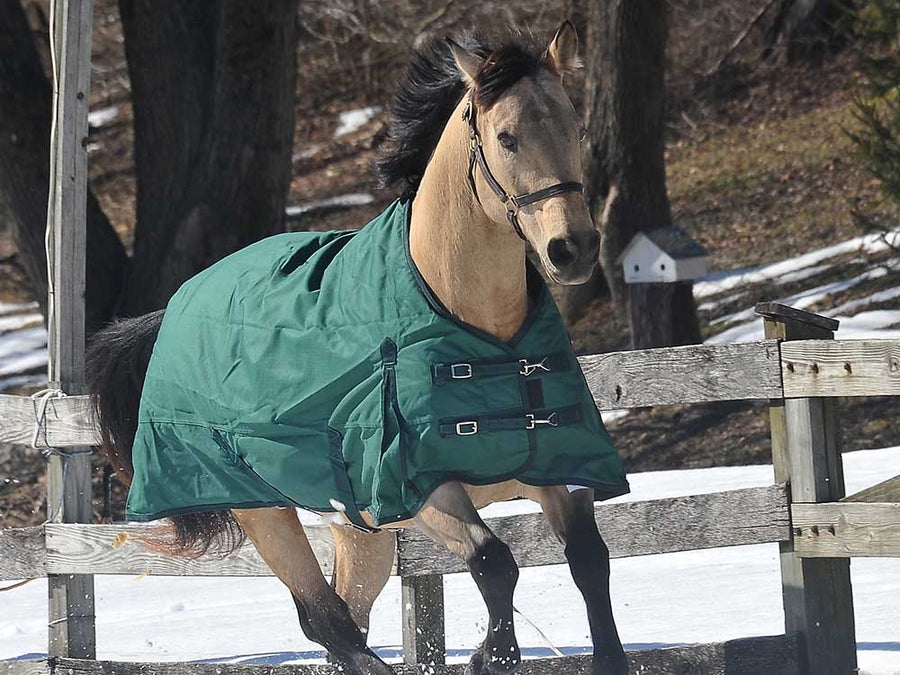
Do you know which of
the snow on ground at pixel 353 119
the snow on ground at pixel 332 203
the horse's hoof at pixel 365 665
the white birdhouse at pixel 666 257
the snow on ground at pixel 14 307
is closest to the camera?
the horse's hoof at pixel 365 665

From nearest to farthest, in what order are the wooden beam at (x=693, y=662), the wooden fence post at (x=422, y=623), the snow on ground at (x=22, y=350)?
the wooden beam at (x=693, y=662)
the wooden fence post at (x=422, y=623)
the snow on ground at (x=22, y=350)

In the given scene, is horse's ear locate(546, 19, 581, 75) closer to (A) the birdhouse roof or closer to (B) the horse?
(B) the horse

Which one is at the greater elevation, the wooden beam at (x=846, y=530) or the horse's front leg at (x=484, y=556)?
the horse's front leg at (x=484, y=556)

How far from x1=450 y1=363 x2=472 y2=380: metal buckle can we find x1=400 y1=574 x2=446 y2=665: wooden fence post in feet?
4.73

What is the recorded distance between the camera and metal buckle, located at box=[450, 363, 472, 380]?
11.1ft

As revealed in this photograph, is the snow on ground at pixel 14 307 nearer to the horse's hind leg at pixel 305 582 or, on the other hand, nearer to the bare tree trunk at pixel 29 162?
the bare tree trunk at pixel 29 162

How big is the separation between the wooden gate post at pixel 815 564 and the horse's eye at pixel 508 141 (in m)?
1.55

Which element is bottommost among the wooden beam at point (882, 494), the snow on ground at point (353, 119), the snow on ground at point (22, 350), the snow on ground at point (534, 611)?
the snow on ground at point (534, 611)

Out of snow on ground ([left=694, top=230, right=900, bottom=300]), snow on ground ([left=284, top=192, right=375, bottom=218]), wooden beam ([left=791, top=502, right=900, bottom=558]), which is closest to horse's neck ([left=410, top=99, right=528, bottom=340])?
wooden beam ([left=791, top=502, right=900, bottom=558])

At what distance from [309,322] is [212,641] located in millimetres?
2525

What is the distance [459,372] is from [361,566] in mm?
1256

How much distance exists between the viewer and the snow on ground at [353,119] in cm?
2116

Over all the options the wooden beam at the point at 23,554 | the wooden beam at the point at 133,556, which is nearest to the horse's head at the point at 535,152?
the wooden beam at the point at 133,556

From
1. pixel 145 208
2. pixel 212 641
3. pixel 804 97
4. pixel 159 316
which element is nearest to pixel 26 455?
pixel 145 208
